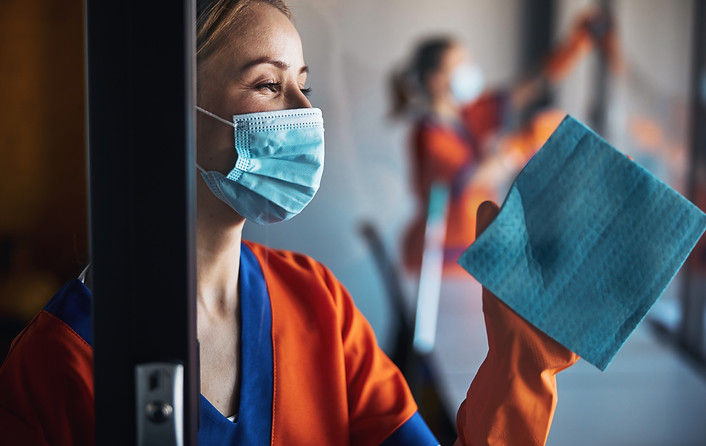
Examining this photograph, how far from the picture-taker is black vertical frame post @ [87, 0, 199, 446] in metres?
0.55

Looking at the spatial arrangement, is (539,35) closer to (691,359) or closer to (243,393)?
(691,359)

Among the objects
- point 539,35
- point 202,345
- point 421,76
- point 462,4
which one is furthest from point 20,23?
point 539,35

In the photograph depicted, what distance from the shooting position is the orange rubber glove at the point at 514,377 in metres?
0.59

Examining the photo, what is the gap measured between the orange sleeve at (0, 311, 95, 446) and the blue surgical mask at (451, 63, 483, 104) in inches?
95.9

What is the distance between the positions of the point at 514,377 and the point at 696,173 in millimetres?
1360

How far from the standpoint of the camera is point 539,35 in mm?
3111

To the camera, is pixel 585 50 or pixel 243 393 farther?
pixel 585 50

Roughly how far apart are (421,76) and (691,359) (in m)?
1.61

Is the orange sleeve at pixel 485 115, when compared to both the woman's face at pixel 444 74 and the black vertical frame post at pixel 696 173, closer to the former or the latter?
the woman's face at pixel 444 74

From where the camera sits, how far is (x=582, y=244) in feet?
1.96

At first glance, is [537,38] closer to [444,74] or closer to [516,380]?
[444,74]

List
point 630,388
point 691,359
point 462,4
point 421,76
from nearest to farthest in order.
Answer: point 630,388
point 691,359
point 421,76
point 462,4

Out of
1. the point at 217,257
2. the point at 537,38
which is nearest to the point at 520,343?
the point at 217,257

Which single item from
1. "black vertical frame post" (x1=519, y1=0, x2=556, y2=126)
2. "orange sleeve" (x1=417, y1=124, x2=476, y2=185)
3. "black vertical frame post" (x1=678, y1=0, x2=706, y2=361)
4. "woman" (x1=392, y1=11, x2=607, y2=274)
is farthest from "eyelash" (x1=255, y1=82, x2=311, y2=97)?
"black vertical frame post" (x1=519, y1=0, x2=556, y2=126)
